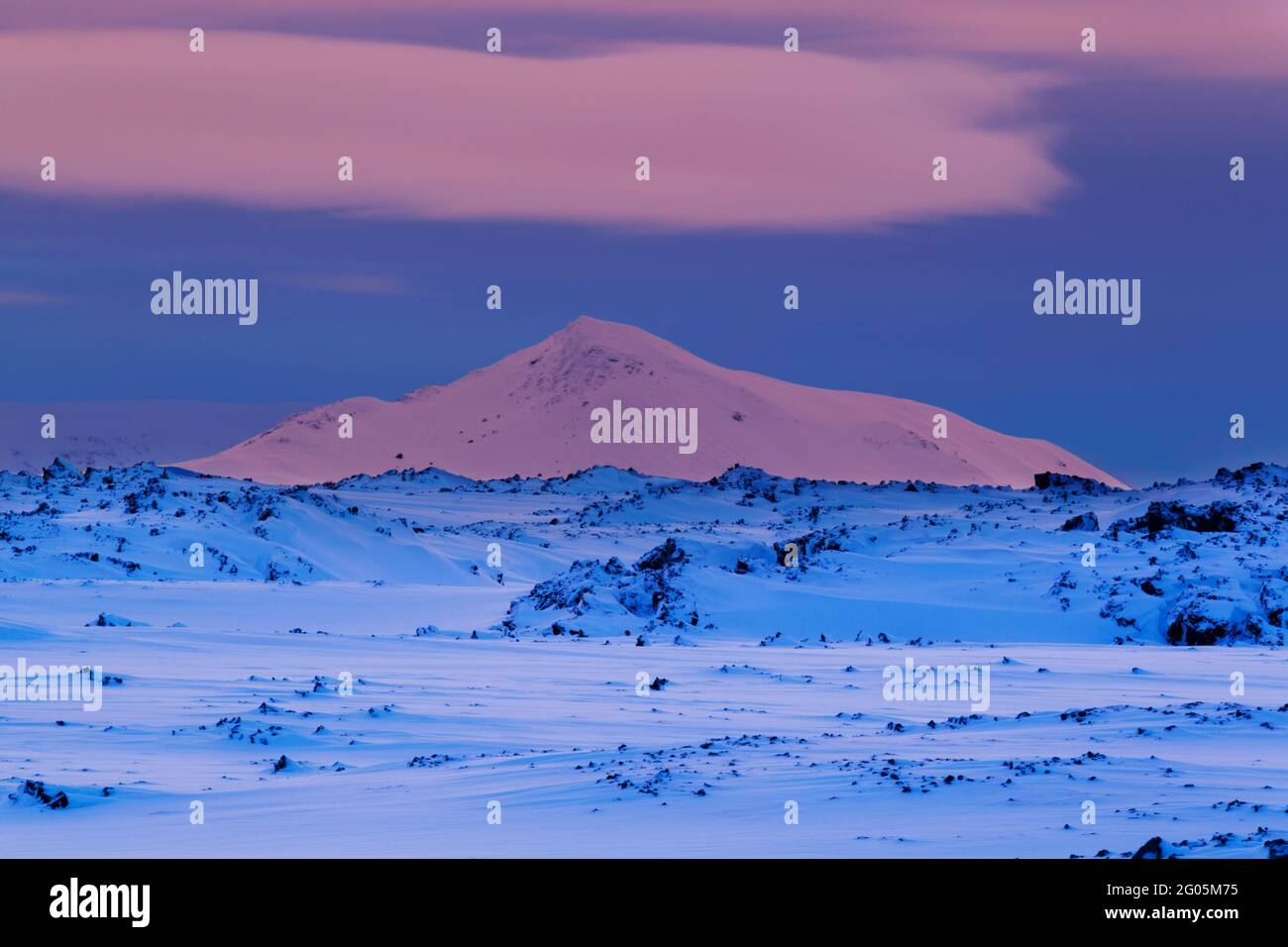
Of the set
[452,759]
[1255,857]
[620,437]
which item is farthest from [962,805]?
[620,437]

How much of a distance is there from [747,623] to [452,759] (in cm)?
1221

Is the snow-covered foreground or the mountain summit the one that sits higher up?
the mountain summit

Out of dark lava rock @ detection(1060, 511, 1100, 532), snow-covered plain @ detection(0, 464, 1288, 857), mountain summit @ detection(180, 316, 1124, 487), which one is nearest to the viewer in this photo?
snow-covered plain @ detection(0, 464, 1288, 857)

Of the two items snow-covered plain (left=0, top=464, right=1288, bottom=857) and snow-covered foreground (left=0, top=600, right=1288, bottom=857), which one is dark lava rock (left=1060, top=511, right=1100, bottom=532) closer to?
snow-covered plain (left=0, top=464, right=1288, bottom=857)

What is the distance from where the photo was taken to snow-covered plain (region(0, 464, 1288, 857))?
31.4 feet

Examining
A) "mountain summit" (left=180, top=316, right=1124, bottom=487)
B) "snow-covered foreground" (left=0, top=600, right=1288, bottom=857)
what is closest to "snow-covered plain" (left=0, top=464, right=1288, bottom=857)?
"snow-covered foreground" (left=0, top=600, right=1288, bottom=857)

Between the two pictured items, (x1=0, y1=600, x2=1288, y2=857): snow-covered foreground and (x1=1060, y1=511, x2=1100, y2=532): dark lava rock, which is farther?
(x1=1060, y1=511, x2=1100, y2=532): dark lava rock

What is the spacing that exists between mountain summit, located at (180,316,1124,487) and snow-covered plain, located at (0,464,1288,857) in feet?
123

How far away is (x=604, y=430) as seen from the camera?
74.8m

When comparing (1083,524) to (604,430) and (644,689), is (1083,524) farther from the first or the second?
(604,430)

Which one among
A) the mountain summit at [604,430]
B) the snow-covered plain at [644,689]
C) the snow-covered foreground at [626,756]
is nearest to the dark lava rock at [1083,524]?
the snow-covered plain at [644,689]

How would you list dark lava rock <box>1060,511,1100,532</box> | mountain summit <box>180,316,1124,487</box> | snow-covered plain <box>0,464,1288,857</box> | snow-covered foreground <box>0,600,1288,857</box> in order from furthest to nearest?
1. mountain summit <box>180,316,1124,487</box>
2. dark lava rock <box>1060,511,1100,532</box>
3. snow-covered plain <box>0,464,1288,857</box>
4. snow-covered foreground <box>0,600,1288,857</box>

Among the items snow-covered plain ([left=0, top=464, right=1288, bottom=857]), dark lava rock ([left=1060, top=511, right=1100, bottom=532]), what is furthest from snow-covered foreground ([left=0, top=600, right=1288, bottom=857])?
dark lava rock ([left=1060, top=511, right=1100, bottom=532])
